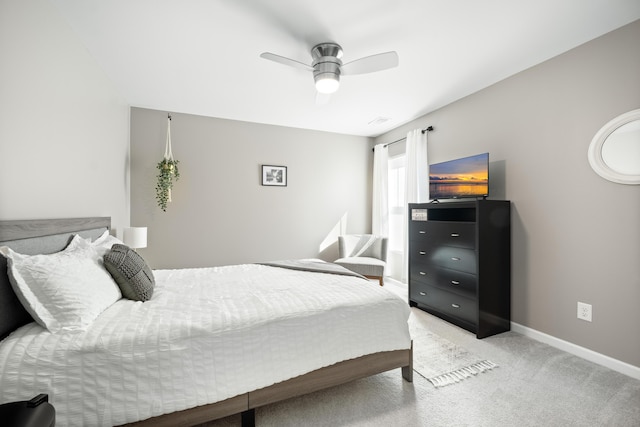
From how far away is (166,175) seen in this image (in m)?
3.61

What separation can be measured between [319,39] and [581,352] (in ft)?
10.6

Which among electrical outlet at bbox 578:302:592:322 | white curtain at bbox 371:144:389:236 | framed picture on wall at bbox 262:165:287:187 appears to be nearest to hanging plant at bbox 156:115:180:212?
framed picture on wall at bbox 262:165:287:187

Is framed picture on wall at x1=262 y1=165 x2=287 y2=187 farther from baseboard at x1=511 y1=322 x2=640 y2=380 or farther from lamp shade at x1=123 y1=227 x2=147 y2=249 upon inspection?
baseboard at x1=511 y1=322 x2=640 y2=380

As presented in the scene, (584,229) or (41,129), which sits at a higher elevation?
(41,129)

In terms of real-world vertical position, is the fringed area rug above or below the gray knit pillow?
below

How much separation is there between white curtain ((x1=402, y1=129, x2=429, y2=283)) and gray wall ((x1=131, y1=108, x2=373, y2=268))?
1.14 m

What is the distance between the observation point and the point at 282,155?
4.42 m

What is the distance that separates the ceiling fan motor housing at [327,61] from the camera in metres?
2.25

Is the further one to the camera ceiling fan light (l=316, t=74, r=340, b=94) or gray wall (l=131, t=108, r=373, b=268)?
gray wall (l=131, t=108, r=373, b=268)

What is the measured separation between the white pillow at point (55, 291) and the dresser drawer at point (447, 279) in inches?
111

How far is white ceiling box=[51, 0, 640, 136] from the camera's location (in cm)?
189

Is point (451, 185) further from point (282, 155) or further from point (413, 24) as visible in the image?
point (282, 155)

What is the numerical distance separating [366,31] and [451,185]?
6.12 feet

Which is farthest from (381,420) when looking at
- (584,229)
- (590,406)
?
(584,229)
